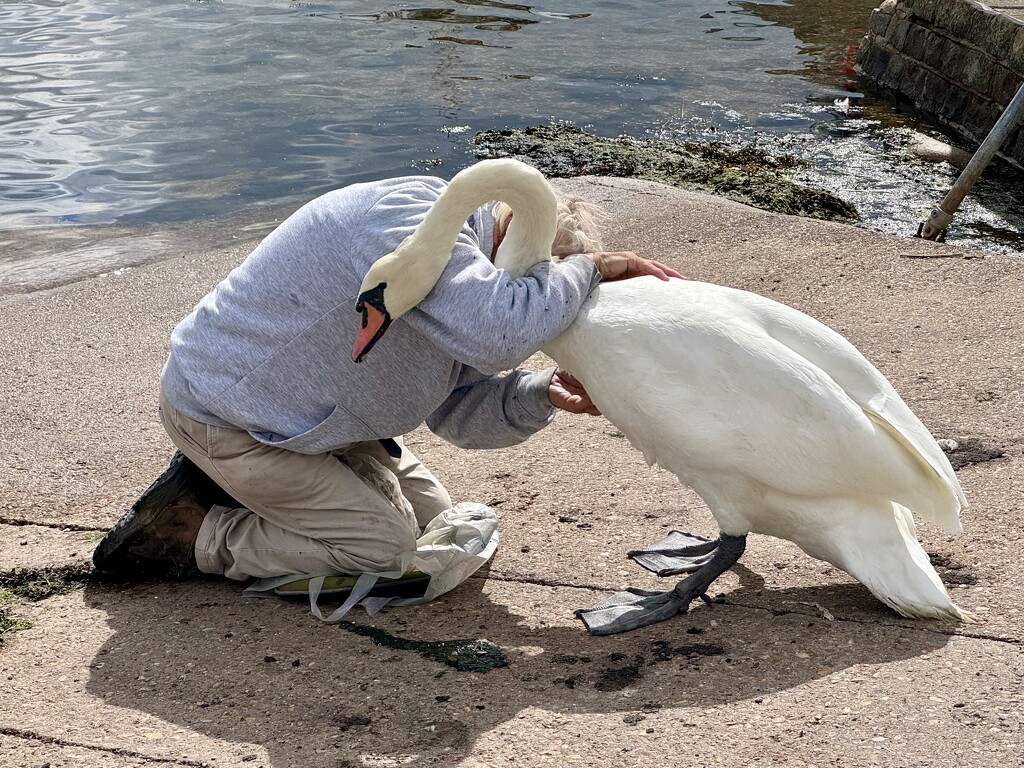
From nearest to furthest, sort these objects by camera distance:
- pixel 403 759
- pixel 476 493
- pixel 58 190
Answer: pixel 403 759 < pixel 476 493 < pixel 58 190

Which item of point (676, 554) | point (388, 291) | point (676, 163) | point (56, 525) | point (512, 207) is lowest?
point (676, 163)

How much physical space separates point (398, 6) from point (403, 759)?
51.5ft

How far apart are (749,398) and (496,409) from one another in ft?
3.12

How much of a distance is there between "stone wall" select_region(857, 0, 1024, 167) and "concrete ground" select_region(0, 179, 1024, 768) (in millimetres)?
6115

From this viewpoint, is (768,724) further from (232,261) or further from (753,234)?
(232,261)

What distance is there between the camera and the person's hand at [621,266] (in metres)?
3.53

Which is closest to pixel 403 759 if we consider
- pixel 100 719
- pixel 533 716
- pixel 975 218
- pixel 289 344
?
pixel 533 716

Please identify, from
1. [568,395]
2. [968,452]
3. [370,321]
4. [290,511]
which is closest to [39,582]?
[290,511]

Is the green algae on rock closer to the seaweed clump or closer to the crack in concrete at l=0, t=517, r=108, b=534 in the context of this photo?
the crack in concrete at l=0, t=517, r=108, b=534

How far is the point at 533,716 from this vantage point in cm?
292

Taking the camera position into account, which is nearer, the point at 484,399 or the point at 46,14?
the point at 484,399

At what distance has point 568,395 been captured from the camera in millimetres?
3748

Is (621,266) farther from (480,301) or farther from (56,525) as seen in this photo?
(56,525)

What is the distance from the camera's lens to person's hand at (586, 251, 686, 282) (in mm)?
3525
